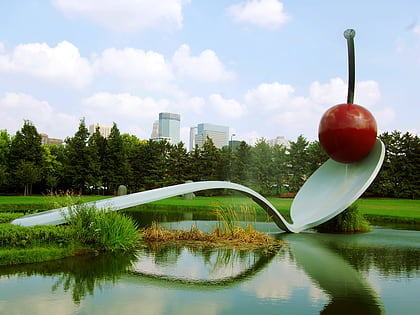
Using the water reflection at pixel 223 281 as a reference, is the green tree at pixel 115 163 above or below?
above

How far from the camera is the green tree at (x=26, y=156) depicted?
94.7ft

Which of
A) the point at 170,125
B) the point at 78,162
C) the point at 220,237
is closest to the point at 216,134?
the point at 170,125

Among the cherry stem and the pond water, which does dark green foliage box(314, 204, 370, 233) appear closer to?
the pond water

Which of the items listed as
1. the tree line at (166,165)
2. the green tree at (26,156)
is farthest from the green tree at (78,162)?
the green tree at (26,156)

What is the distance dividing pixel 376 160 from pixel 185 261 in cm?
627

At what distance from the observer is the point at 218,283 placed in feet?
17.4

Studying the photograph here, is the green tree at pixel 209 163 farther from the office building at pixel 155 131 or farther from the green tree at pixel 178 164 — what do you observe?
the office building at pixel 155 131

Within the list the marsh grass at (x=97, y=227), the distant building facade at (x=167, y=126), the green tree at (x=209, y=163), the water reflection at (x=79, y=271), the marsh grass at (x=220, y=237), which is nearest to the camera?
the water reflection at (x=79, y=271)

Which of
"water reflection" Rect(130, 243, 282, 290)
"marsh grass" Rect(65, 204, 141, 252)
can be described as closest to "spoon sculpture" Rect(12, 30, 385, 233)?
"water reflection" Rect(130, 243, 282, 290)

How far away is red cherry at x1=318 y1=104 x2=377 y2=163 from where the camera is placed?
1019 centimetres

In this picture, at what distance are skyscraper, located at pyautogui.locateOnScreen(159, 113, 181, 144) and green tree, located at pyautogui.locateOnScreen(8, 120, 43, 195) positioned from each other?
123 metres

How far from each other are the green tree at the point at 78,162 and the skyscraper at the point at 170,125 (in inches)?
4818

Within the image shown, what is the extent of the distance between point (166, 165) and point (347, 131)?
25.2 meters

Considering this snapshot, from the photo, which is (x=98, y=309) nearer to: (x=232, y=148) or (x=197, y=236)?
(x=197, y=236)
